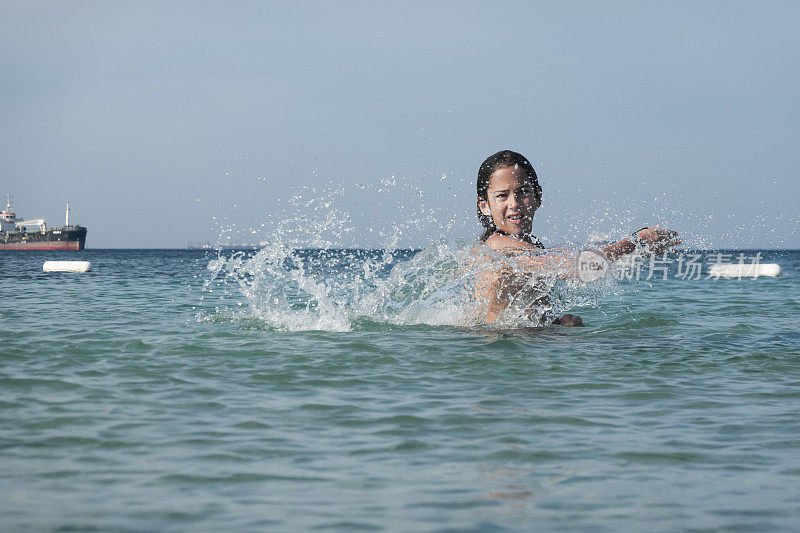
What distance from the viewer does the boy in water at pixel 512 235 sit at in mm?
7418

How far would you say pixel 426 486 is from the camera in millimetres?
3410

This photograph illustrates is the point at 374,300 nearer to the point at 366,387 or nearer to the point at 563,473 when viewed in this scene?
the point at 366,387

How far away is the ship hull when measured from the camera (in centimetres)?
10506

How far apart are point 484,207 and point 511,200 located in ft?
1.18

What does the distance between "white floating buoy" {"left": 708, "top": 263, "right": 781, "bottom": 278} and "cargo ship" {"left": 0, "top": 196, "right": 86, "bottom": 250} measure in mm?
95645

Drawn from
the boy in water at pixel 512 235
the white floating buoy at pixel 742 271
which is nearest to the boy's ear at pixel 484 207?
the boy in water at pixel 512 235

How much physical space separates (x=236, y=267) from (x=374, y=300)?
172 cm

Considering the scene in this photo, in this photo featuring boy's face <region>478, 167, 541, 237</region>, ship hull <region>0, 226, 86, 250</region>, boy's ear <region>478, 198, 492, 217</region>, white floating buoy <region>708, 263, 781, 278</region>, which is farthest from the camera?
ship hull <region>0, 226, 86, 250</region>

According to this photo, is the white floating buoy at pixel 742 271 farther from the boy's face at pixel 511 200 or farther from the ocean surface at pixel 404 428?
the boy's face at pixel 511 200

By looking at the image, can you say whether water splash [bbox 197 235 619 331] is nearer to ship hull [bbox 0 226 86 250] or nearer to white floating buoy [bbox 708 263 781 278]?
white floating buoy [bbox 708 263 781 278]

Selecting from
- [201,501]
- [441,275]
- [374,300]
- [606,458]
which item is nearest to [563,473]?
[606,458]

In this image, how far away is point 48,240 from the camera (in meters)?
108

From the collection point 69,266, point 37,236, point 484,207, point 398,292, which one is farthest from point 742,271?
point 37,236

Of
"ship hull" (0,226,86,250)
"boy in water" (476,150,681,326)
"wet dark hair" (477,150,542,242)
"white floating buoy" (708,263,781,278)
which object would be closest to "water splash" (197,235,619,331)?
"boy in water" (476,150,681,326)
